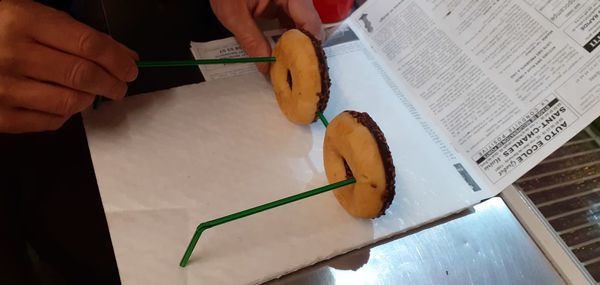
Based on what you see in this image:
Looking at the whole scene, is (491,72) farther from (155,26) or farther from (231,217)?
(155,26)

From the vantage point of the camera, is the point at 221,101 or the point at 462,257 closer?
the point at 462,257

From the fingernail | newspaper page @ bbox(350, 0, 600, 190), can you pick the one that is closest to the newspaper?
newspaper page @ bbox(350, 0, 600, 190)

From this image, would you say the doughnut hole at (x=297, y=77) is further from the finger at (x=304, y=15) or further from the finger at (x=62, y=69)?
the finger at (x=62, y=69)

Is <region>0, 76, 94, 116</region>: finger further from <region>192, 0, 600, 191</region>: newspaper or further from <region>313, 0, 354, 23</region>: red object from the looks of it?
<region>313, 0, 354, 23</region>: red object

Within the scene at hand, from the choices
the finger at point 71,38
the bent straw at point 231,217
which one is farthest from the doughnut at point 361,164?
the finger at point 71,38

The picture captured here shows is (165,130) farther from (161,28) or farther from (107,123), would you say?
(161,28)

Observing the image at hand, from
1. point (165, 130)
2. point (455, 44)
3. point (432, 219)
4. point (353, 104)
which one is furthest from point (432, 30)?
point (165, 130)

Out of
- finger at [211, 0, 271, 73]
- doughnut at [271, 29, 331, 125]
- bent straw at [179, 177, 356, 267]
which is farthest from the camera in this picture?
finger at [211, 0, 271, 73]
